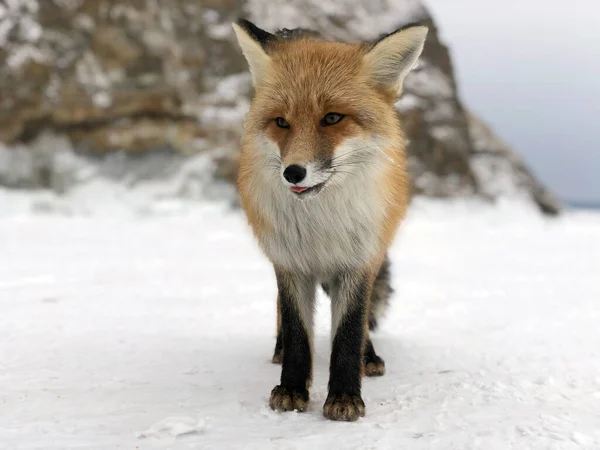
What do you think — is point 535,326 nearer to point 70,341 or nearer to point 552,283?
point 552,283

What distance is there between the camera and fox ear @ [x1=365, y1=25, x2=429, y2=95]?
2314mm

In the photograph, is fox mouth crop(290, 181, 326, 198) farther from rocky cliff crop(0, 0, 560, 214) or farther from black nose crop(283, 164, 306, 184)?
rocky cliff crop(0, 0, 560, 214)

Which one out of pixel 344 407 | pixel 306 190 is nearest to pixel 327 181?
pixel 306 190

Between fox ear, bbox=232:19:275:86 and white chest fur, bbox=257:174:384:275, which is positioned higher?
fox ear, bbox=232:19:275:86

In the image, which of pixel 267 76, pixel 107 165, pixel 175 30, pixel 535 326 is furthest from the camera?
pixel 175 30

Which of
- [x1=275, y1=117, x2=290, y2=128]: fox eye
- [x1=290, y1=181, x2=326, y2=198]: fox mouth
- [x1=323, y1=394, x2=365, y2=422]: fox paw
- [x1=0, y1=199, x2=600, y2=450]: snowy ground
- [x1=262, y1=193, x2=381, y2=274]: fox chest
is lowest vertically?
[x1=0, y1=199, x2=600, y2=450]: snowy ground

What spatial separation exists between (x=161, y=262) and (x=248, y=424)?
3.96 meters

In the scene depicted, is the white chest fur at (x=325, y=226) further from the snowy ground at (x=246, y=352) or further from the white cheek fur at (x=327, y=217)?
the snowy ground at (x=246, y=352)

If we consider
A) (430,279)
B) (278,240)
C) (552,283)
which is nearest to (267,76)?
(278,240)

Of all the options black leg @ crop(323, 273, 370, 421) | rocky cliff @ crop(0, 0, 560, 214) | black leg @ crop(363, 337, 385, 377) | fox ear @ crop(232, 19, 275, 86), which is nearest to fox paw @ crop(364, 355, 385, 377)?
black leg @ crop(363, 337, 385, 377)

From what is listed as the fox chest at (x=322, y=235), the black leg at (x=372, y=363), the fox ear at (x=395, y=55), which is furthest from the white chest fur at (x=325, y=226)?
the black leg at (x=372, y=363)

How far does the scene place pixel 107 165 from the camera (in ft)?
30.3

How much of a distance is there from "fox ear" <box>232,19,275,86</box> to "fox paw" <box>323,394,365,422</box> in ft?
4.48

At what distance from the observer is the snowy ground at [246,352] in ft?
7.03
